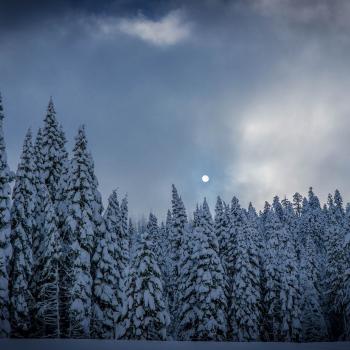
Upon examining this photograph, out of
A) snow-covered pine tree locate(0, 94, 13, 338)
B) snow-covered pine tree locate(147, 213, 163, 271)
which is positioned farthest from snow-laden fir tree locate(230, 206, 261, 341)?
snow-covered pine tree locate(0, 94, 13, 338)

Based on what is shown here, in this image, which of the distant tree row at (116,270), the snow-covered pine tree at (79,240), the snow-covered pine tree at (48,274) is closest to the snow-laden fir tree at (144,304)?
the distant tree row at (116,270)

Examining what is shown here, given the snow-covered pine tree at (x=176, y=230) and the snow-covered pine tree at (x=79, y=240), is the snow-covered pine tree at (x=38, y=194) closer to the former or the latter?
the snow-covered pine tree at (x=79, y=240)

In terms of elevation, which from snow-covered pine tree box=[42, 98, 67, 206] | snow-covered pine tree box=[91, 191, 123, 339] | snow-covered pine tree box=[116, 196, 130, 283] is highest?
snow-covered pine tree box=[42, 98, 67, 206]

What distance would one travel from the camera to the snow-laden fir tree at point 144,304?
25.6 meters

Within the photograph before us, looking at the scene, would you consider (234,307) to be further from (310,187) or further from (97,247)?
(310,187)

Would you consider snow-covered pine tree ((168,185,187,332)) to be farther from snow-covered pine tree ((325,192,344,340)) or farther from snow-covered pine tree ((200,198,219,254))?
snow-covered pine tree ((325,192,344,340))

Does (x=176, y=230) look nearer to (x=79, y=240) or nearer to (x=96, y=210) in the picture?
(x=96, y=210)

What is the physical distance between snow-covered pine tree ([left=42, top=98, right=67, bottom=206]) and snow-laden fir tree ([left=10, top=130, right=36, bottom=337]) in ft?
8.05

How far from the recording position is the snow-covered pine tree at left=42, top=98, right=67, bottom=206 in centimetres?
3400

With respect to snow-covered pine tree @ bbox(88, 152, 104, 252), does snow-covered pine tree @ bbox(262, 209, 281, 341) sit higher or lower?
lower

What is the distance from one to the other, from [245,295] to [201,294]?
834 centimetres

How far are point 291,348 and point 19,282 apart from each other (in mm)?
24190

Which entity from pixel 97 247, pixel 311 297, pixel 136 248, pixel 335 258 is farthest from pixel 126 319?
pixel 335 258

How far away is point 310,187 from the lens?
5236 inches
